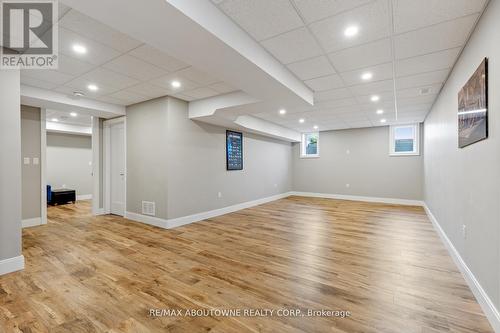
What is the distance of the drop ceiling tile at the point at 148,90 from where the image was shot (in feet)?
12.6

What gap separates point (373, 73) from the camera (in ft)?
10.8

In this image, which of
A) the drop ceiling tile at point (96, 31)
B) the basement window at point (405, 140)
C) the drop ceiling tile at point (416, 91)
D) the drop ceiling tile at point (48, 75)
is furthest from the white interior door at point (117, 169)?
the basement window at point (405, 140)

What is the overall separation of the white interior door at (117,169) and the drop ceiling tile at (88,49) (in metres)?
2.74

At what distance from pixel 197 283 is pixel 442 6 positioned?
340cm

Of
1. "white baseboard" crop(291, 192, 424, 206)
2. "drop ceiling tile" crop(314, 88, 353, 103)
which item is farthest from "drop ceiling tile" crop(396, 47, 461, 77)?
"white baseboard" crop(291, 192, 424, 206)

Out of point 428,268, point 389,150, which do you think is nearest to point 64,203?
point 428,268

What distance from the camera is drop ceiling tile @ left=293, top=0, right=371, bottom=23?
1.87 m

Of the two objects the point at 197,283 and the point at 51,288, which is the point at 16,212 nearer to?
the point at 51,288

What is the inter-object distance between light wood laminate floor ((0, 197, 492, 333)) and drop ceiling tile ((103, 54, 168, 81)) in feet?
8.41

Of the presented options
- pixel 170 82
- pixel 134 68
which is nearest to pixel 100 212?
pixel 170 82

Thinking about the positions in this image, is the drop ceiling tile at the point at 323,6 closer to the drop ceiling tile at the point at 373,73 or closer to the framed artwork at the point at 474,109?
the framed artwork at the point at 474,109

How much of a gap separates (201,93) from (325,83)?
87.2 inches

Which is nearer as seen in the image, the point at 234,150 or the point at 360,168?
the point at 234,150

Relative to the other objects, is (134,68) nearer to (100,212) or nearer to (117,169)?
(117,169)
